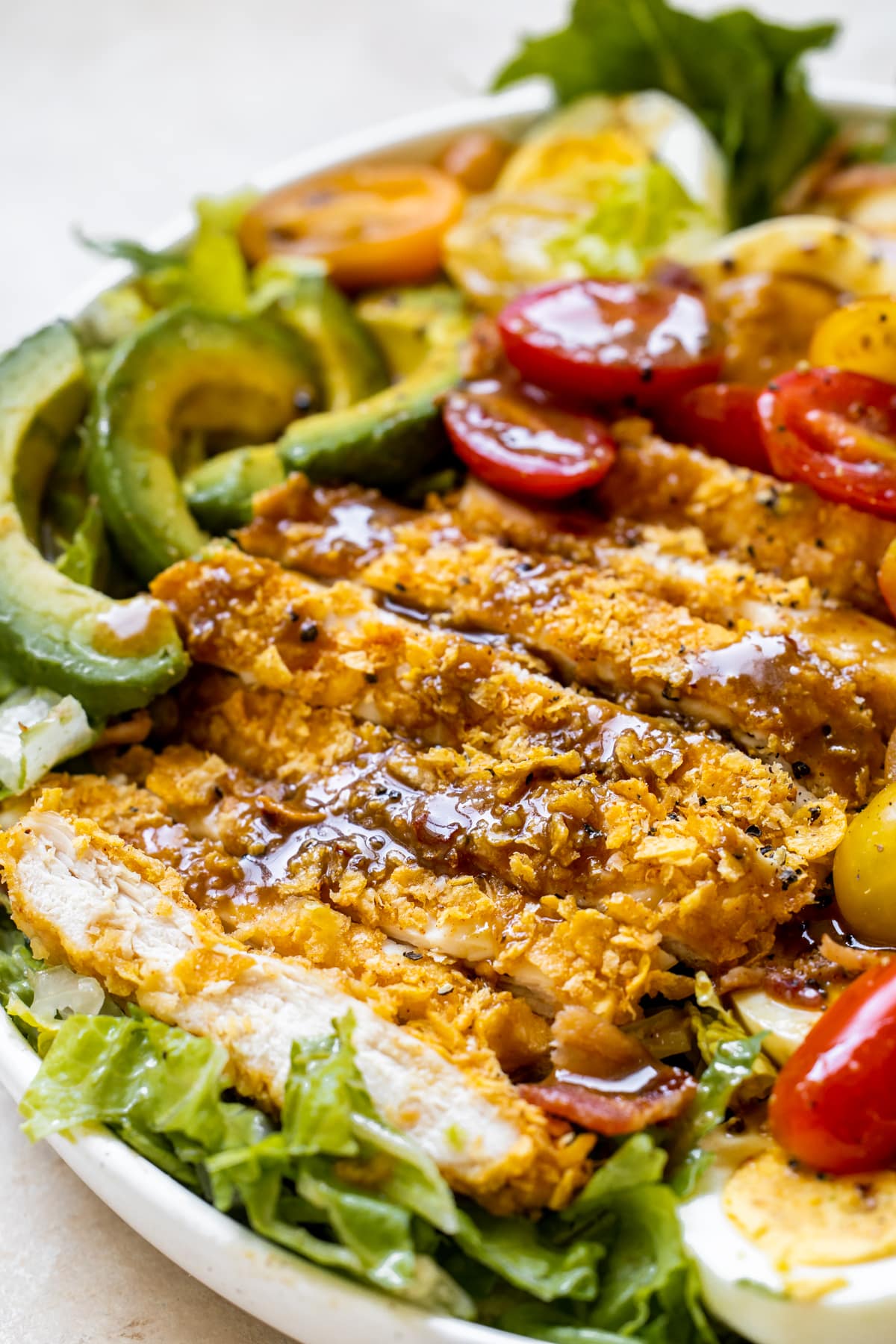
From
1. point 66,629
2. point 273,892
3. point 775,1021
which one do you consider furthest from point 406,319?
point 775,1021

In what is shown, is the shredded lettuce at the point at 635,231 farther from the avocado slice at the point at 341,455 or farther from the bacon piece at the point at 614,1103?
the bacon piece at the point at 614,1103

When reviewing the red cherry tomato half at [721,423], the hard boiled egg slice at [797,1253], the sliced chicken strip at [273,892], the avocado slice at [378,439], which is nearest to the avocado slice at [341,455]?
the avocado slice at [378,439]

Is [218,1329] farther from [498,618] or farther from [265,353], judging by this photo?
[265,353]

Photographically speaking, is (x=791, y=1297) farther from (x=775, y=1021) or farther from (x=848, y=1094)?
(x=775, y=1021)

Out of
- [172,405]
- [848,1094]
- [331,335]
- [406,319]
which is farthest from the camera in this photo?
[406,319]

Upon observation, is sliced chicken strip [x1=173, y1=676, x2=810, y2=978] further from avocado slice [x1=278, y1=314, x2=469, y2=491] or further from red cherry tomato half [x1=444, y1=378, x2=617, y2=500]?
avocado slice [x1=278, y1=314, x2=469, y2=491]

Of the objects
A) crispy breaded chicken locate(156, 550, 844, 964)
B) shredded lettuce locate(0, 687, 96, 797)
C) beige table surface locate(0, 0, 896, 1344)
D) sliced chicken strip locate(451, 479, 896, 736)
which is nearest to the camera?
crispy breaded chicken locate(156, 550, 844, 964)

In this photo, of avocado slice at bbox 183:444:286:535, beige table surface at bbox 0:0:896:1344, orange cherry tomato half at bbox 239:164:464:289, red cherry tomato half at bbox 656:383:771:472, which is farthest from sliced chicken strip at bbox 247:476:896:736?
beige table surface at bbox 0:0:896:1344

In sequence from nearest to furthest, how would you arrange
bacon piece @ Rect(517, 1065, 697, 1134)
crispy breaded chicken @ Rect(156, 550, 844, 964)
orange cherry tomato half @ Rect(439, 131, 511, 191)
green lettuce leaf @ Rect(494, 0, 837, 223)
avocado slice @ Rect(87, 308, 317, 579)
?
bacon piece @ Rect(517, 1065, 697, 1134), crispy breaded chicken @ Rect(156, 550, 844, 964), avocado slice @ Rect(87, 308, 317, 579), green lettuce leaf @ Rect(494, 0, 837, 223), orange cherry tomato half @ Rect(439, 131, 511, 191)
